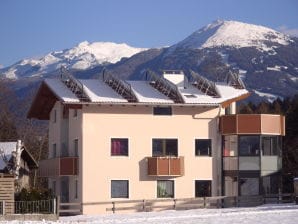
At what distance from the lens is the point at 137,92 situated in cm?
5288

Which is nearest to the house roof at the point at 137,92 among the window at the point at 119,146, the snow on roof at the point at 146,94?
the snow on roof at the point at 146,94

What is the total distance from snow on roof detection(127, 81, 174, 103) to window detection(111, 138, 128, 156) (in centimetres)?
272

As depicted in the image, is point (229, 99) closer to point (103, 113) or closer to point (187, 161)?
point (187, 161)

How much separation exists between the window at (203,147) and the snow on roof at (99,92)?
18.2 ft

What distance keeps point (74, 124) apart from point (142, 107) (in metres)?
4.39

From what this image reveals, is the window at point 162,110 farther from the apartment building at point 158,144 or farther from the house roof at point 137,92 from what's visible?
the house roof at point 137,92

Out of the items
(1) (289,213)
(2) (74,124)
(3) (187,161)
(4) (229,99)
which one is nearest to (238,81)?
(4) (229,99)

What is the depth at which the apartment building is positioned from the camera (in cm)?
5097

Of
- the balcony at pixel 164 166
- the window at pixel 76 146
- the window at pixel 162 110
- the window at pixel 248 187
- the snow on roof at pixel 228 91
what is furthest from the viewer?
the snow on roof at pixel 228 91

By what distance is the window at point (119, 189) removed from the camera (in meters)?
51.1

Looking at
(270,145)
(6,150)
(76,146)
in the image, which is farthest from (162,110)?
(6,150)

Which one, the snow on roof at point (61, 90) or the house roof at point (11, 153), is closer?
the snow on roof at point (61, 90)

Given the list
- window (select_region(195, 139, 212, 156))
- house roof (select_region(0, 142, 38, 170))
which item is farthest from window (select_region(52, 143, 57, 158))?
window (select_region(195, 139, 212, 156))

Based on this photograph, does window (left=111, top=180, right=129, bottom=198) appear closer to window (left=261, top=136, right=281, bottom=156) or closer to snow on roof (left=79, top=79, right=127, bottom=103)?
snow on roof (left=79, top=79, right=127, bottom=103)
